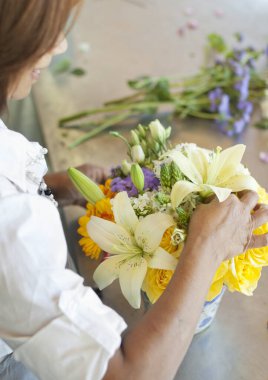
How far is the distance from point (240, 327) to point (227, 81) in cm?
63

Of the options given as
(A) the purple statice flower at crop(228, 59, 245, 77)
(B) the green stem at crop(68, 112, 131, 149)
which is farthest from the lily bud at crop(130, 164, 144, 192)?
(A) the purple statice flower at crop(228, 59, 245, 77)

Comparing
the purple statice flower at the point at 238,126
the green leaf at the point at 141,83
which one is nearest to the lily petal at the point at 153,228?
the purple statice flower at the point at 238,126

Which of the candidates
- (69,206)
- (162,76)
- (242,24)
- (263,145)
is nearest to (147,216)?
(69,206)

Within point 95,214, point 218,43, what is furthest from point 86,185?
point 218,43

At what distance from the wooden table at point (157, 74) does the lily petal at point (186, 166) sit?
25 cm

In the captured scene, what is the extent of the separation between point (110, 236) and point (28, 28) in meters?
0.25

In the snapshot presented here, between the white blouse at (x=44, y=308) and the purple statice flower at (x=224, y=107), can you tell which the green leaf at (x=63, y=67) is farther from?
the white blouse at (x=44, y=308)

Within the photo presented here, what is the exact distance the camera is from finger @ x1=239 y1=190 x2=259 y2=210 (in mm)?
555

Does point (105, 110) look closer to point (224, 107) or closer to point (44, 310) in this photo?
point (224, 107)

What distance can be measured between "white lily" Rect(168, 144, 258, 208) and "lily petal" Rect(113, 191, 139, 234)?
5cm

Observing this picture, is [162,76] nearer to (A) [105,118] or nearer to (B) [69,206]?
(A) [105,118]

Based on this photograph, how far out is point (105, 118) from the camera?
1.15 m

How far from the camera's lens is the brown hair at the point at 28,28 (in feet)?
1.48

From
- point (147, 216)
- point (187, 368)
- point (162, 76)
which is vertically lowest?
point (187, 368)
